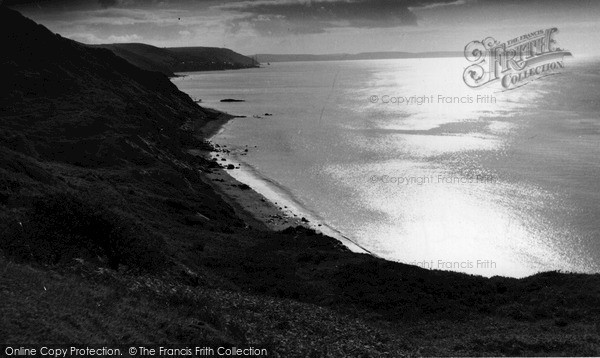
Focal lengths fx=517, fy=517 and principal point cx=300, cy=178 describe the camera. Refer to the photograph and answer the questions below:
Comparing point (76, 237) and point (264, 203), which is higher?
point (76, 237)

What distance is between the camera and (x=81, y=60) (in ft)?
320

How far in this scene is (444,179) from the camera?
6219cm

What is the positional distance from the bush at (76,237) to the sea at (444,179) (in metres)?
21.7

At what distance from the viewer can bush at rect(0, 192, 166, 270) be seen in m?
19.2

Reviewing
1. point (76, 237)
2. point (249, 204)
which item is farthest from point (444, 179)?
point (76, 237)

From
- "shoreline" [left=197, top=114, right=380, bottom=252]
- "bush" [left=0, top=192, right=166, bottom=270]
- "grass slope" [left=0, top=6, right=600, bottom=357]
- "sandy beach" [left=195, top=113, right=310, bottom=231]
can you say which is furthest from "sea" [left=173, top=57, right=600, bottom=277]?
"bush" [left=0, top=192, right=166, bottom=270]

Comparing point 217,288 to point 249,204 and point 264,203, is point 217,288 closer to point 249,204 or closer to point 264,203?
point 249,204

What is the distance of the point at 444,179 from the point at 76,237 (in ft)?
160

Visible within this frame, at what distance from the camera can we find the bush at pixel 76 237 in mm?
19156

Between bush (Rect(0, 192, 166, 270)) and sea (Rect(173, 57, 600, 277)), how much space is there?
21705 mm

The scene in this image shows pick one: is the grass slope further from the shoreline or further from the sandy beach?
the shoreline

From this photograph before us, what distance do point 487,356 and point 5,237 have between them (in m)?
18.4

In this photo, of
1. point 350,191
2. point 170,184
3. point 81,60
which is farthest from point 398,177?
point 81,60

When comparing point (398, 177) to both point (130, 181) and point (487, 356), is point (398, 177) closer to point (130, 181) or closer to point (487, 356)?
point (130, 181)
